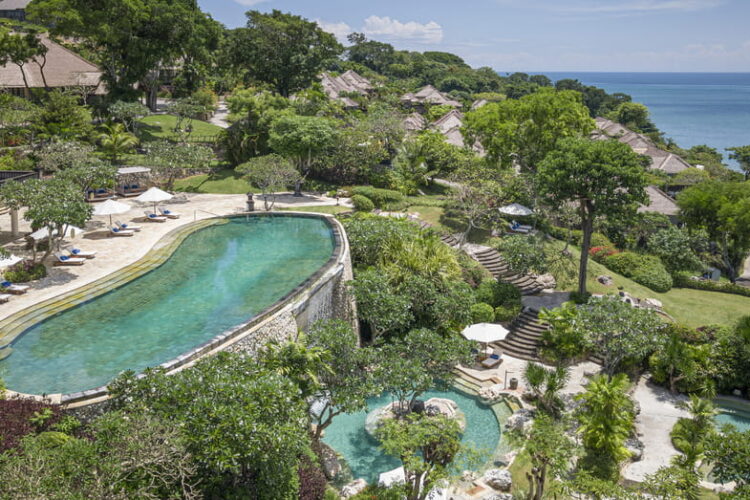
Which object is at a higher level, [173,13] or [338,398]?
[173,13]

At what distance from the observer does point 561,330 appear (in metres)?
24.0

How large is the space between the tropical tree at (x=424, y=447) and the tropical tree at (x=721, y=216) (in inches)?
1134

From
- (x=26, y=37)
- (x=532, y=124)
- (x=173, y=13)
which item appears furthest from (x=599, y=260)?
(x=26, y=37)

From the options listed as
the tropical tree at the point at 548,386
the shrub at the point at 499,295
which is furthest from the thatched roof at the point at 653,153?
the tropical tree at the point at 548,386

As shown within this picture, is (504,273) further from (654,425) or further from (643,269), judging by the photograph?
(654,425)

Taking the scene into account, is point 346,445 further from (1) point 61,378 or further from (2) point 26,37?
(2) point 26,37

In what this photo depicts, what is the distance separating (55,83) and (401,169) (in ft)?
96.4

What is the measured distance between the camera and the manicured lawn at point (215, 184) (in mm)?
38031

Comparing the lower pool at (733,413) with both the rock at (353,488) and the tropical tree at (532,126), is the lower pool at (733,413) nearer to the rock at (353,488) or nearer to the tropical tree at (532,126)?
the rock at (353,488)

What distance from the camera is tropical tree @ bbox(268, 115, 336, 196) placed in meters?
37.0

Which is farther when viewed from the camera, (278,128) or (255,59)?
(255,59)

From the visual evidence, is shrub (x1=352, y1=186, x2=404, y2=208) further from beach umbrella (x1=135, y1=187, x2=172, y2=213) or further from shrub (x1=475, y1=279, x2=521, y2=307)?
beach umbrella (x1=135, y1=187, x2=172, y2=213)

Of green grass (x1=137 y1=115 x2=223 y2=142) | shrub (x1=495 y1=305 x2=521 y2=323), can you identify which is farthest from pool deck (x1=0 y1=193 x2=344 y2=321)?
shrub (x1=495 y1=305 x2=521 y2=323)

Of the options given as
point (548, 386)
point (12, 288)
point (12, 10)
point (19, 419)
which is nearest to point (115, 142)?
point (12, 288)
